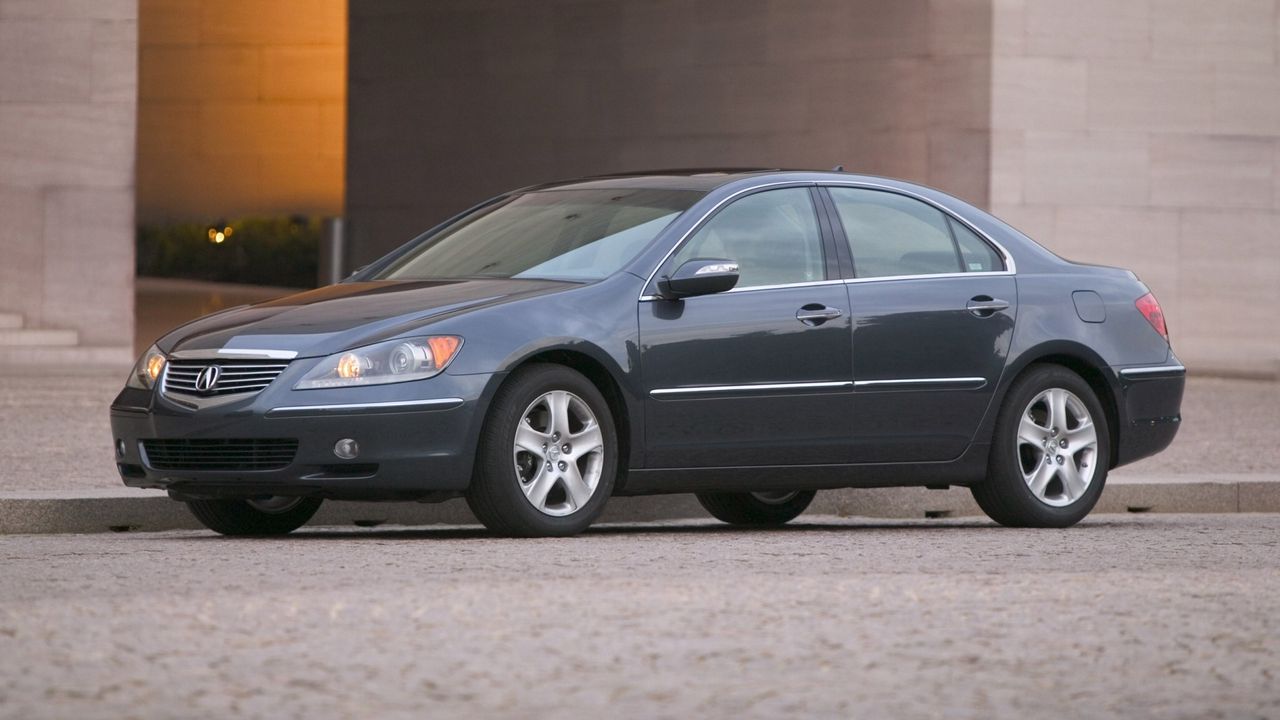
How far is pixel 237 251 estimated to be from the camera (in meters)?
44.7

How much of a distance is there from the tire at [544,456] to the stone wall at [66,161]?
10428 millimetres

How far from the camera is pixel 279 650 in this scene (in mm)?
5574

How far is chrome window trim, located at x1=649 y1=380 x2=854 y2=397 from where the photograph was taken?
28.8ft

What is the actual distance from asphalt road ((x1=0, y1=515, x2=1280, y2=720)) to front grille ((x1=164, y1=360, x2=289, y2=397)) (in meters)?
0.57

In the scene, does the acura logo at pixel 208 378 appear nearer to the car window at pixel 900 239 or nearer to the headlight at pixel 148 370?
the headlight at pixel 148 370

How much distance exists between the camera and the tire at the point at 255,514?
9.14m

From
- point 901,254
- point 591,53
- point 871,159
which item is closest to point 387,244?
point 591,53

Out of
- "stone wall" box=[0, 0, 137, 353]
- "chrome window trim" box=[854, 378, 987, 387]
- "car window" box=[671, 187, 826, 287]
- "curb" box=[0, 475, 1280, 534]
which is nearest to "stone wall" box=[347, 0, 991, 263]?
"stone wall" box=[0, 0, 137, 353]

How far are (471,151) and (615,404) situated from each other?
17.3m

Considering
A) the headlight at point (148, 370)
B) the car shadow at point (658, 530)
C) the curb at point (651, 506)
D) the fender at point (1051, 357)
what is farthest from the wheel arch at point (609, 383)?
the fender at point (1051, 357)

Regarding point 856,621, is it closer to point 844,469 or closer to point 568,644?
point 568,644

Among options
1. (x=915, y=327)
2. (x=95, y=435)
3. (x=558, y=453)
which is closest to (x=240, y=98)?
(x=95, y=435)

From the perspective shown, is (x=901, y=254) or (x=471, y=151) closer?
(x=901, y=254)

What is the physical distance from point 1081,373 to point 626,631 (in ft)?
15.3
